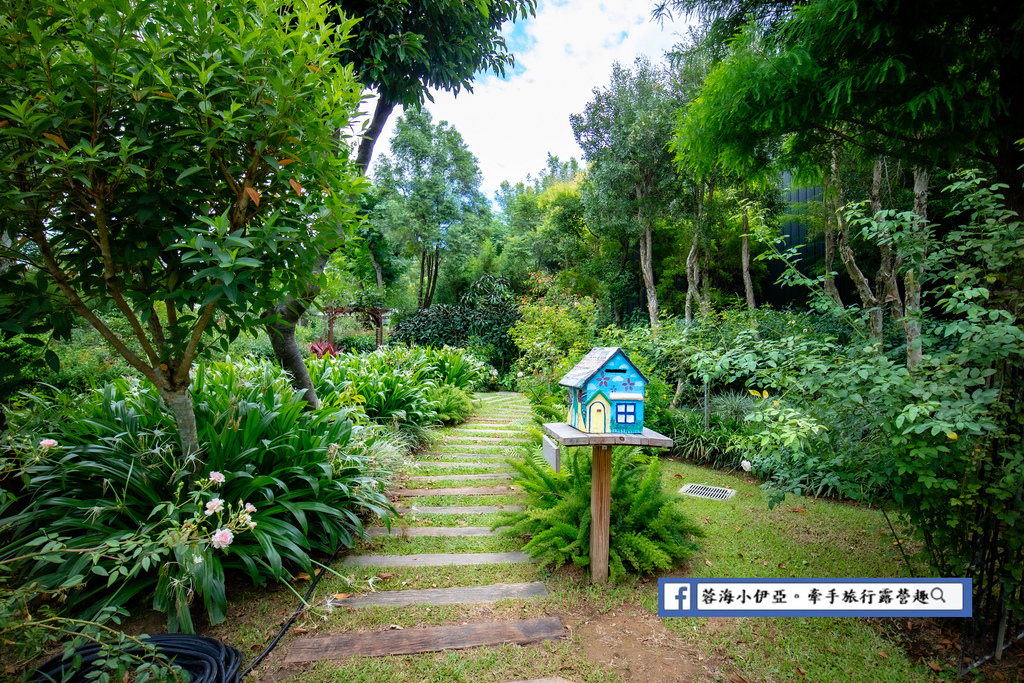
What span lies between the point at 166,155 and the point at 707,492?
4.37 metres

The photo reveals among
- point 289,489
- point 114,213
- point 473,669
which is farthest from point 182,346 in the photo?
point 473,669

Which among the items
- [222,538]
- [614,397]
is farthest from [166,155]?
[614,397]

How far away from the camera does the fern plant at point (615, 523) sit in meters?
2.62

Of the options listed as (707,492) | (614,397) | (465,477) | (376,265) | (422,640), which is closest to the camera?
(422,640)

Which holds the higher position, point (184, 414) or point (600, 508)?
point (184, 414)

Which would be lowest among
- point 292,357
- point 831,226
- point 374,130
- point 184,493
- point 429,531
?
point 429,531

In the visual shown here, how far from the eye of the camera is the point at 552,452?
266cm

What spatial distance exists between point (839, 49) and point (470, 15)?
2.68 meters

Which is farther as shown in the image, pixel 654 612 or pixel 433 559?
pixel 433 559

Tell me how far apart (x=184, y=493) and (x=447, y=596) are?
152cm

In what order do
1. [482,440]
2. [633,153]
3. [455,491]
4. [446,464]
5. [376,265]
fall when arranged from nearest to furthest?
[455,491]
[446,464]
[482,440]
[633,153]
[376,265]

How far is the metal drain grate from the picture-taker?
396 centimetres

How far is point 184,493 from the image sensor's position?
2.46m

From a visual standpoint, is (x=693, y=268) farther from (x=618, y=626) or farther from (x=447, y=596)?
(x=447, y=596)
